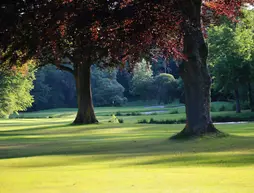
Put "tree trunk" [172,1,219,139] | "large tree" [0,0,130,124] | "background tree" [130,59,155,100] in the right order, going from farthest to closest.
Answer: "background tree" [130,59,155,100] < "tree trunk" [172,1,219,139] < "large tree" [0,0,130,124]

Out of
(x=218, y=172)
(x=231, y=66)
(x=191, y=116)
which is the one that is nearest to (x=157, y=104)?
(x=231, y=66)

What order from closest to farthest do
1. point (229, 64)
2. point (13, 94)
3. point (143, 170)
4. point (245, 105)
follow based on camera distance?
point (143, 170) → point (229, 64) → point (13, 94) → point (245, 105)

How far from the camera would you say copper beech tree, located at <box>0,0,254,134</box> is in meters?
13.1

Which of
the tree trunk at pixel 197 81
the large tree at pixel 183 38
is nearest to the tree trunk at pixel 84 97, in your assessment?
the large tree at pixel 183 38

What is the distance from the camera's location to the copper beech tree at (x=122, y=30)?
13133mm

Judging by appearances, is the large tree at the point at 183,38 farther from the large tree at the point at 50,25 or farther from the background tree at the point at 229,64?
the background tree at the point at 229,64

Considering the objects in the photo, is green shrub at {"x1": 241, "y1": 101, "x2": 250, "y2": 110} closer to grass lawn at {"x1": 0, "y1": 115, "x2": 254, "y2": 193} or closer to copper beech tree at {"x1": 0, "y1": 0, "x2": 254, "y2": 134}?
copper beech tree at {"x1": 0, "y1": 0, "x2": 254, "y2": 134}

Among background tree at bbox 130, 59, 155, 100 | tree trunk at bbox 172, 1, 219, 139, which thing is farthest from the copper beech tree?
background tree at bbox 130, 59, 155, 100

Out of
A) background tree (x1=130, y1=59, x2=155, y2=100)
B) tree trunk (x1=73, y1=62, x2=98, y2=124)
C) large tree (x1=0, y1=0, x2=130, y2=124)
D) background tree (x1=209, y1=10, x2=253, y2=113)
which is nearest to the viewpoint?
large tree (x1=0, y1=0, x2=130, y2=124)

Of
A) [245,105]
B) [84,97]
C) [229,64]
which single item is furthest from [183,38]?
[245,105]

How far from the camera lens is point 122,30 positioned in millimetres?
14062

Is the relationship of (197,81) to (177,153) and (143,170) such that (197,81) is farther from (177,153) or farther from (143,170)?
(143,170)

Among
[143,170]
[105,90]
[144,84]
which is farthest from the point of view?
[105,90]

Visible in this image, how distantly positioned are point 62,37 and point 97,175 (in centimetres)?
613
